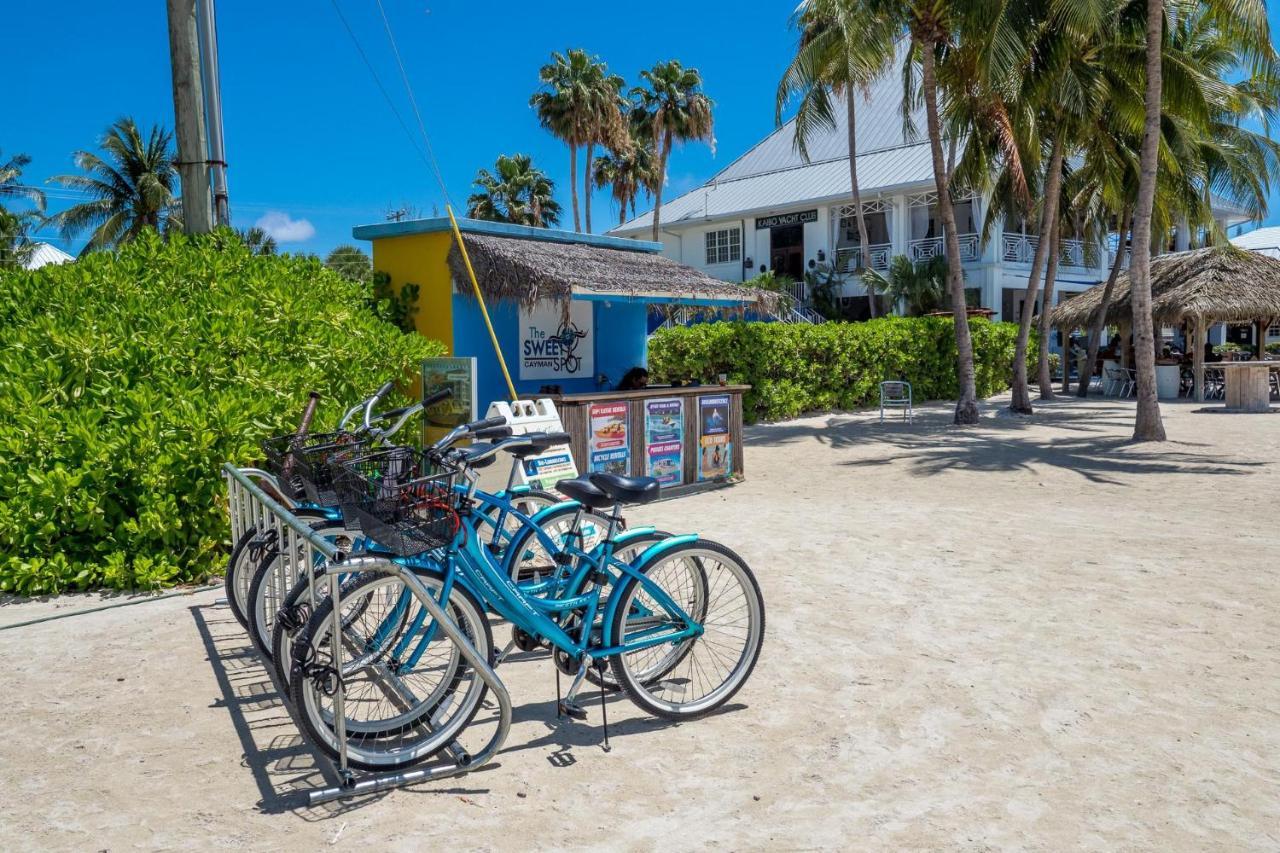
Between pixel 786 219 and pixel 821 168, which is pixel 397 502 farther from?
pixel 821 168

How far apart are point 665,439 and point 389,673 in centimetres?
649

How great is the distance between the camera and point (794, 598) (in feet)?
19.3

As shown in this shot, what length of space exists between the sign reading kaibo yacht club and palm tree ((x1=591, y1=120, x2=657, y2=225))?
7.31m

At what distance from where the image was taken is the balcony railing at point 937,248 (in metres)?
30.3

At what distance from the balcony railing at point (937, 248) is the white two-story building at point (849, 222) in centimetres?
3

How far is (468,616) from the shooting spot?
3.58 metres

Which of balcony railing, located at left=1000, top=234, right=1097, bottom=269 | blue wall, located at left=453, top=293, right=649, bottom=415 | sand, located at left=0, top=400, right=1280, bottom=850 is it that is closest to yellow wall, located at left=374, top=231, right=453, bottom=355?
blue wall, located at left=453, top=293, right=649, bottom=415

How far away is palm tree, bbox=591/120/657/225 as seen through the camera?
38875mm

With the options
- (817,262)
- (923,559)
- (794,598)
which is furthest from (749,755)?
(817,262)

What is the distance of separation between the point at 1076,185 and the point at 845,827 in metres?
24.6

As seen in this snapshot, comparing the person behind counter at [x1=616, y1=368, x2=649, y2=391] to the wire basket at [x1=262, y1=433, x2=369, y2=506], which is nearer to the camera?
the wire basket at [x1=262, y1=433, x2=369, y2=506]

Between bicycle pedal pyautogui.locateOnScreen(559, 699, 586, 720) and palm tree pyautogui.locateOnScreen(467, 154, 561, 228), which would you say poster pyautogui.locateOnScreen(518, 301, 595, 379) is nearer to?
→ bicycle pedal pyautogui.locateOnScreen(559, 699, 586, 720)

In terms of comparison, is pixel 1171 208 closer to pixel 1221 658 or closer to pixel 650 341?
pixel 650 341

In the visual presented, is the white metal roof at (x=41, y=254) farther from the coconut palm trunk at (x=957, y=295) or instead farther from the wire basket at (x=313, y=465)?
the wire basket at (x=313, y=465)
